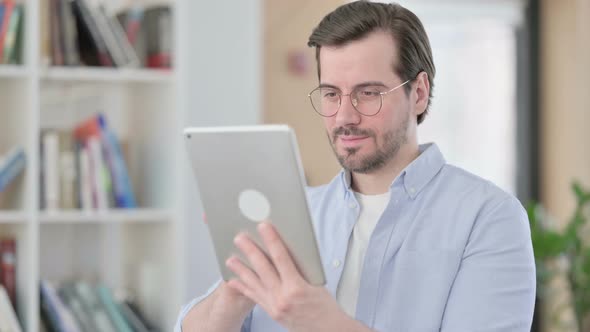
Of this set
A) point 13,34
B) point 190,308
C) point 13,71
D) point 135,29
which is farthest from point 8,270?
point 190,308

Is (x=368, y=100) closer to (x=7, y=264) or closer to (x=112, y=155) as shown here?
(x=112, y=155)

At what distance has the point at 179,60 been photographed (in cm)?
301

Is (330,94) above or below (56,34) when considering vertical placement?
below

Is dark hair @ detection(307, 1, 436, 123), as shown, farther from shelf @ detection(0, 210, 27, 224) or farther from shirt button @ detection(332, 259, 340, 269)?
shelf @ detection(0, 210, 27, 224)

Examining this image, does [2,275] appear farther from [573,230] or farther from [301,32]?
[573,230]

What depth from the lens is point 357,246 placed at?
1.64 metres

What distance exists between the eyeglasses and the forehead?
0.05 ft

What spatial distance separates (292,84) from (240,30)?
1134mm

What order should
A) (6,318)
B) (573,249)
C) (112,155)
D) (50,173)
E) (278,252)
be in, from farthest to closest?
(573,249) < (112,155) < (50,173) < (6,318) < (278,252)

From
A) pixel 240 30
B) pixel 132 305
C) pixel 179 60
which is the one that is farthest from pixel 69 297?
pixel 240 30

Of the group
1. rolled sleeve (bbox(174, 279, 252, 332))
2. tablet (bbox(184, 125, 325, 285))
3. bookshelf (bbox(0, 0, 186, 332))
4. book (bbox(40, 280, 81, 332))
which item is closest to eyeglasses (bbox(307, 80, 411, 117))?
tablet (bbox(184, 125, 325, 285))

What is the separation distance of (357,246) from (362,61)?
321 mm

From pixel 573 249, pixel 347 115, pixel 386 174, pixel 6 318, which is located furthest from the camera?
pixel 573 249

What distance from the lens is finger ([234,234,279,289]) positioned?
53.4 inches
